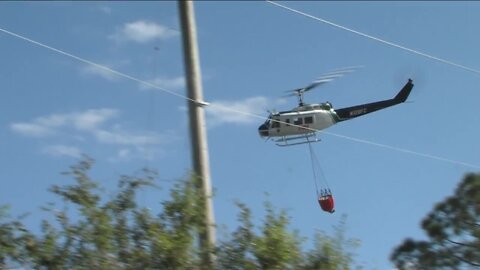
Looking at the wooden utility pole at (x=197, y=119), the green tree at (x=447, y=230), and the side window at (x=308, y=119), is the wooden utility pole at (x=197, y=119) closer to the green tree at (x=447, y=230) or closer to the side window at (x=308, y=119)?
the side window at (x=308, y=119)

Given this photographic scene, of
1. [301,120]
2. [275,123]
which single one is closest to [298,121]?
[301,120]

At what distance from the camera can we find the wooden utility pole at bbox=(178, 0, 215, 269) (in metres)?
12.7

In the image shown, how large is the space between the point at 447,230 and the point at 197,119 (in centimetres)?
1052

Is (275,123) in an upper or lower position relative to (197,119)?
upper

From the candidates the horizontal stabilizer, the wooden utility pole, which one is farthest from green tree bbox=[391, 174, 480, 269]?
the wooden utility pole

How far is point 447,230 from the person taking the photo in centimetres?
2169

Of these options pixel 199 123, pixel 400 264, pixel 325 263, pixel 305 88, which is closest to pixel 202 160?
pixel 199 123

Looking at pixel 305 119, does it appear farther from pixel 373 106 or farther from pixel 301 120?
pixel 373 106

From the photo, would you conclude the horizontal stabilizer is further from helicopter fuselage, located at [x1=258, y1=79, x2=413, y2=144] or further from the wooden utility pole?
the wooden utility pole

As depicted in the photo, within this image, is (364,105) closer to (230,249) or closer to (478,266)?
(478,266)

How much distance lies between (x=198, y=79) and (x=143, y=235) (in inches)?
107

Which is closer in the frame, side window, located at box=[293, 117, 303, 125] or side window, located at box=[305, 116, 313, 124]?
side window, located at box=[305, 116, 313, 124]

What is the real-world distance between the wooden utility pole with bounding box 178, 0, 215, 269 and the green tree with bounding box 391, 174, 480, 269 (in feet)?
31.4

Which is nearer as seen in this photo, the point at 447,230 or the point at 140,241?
the point at 140,241
